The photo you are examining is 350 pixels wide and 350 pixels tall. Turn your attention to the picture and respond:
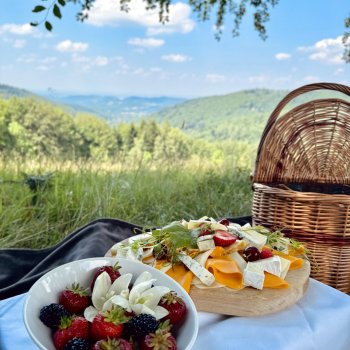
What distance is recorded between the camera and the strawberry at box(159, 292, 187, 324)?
0.79 metres

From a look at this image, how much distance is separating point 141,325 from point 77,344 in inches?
4.2

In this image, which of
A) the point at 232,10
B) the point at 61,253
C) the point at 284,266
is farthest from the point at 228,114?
the point at 284,266

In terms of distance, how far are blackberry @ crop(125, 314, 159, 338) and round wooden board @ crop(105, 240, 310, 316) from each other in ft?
1.11

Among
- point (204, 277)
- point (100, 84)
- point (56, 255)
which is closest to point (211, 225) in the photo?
point (204, 277)

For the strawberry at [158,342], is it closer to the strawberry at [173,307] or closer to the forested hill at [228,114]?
the strawberry at [173,307]

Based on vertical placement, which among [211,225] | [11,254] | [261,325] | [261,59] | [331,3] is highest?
[331,3]

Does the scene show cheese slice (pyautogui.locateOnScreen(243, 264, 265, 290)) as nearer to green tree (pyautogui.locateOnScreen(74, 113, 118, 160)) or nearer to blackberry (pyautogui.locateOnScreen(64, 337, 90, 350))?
blackberry (pyautogui.locateOnScreen(64, 337, 90, 350))

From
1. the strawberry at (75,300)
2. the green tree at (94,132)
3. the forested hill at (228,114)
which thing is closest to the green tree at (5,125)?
the green tree at (94,132)

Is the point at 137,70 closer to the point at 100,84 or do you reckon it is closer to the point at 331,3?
the point at 100,84

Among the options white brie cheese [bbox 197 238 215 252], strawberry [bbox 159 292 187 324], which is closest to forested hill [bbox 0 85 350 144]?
white brie cheese [bbox 197 238 215 252]

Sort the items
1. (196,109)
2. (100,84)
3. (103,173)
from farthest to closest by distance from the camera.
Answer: (100,84), (196,109), (103,173)

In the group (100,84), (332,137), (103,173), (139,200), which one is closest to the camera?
(332,137)

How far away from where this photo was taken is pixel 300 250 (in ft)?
4.29

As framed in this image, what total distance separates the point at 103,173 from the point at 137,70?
A: 9.79 metres
